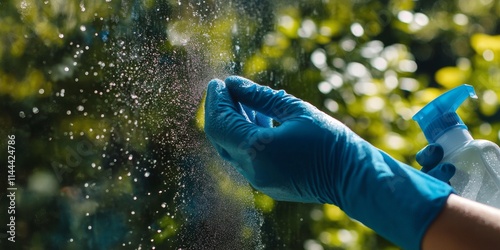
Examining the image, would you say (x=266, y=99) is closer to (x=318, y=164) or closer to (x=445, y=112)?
(x=318, y=164)

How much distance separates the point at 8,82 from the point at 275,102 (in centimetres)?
31

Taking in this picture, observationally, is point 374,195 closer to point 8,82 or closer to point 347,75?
point 8,82

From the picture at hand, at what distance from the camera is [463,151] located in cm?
75

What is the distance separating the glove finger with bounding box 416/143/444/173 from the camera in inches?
29.9

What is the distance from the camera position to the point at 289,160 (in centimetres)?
69

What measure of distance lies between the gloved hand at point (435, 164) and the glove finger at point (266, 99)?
0.57ft

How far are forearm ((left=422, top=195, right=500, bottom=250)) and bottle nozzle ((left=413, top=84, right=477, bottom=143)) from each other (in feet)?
0.67

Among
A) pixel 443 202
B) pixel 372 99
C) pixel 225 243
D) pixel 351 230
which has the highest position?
pixel 443 202

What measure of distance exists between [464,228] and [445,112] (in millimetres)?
249

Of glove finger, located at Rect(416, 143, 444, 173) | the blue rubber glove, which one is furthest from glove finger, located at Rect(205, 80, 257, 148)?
glove finger, located at Rect(416, 143, 444, 173)

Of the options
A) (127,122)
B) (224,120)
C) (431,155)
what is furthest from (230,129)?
(431,155)

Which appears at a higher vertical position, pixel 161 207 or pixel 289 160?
pixel 289 160

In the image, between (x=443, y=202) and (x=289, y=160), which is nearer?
(x=443, y=202)

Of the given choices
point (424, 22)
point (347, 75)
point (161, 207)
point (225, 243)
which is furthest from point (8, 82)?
point (424, 22)
